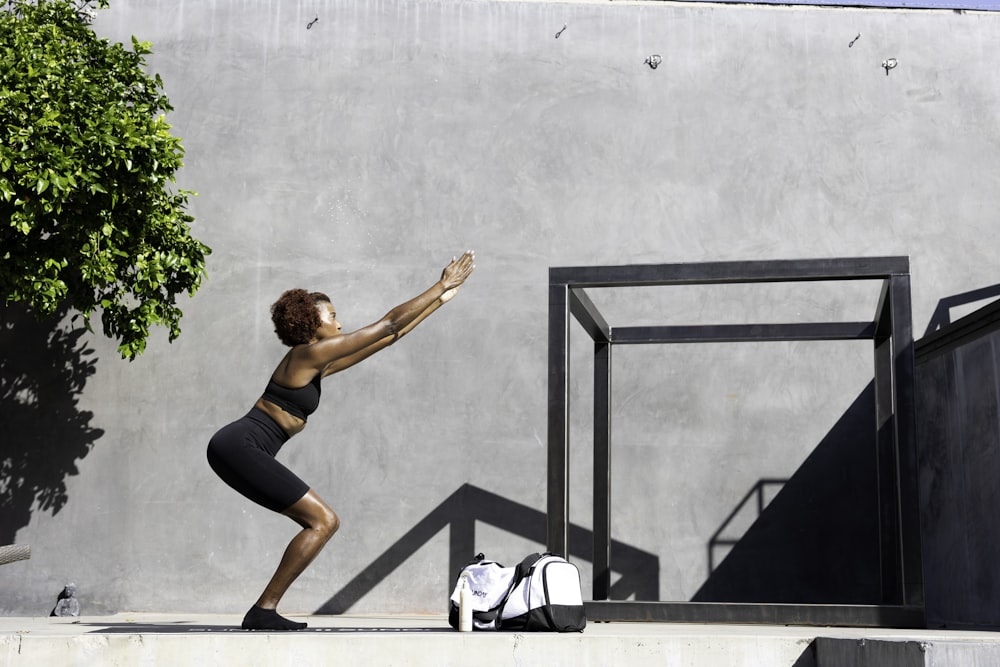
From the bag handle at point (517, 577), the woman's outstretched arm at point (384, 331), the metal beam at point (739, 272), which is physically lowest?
the bag handle at point (517, 577)

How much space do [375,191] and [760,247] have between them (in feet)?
9.52

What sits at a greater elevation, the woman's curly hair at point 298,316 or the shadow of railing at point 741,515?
the woman's curly hair at point 298,316

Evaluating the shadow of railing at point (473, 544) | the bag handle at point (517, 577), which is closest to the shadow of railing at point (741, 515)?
the shadow of railing at point (473, 544)

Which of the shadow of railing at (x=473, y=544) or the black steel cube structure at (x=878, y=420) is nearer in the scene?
the black steel cube structure at (x=878, y=420)

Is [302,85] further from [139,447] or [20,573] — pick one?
[20,573]

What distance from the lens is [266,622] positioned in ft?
14.5

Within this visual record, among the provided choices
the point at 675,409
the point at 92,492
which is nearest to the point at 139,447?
the point at 92,492

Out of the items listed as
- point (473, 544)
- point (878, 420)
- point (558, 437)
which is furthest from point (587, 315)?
point (473, 544)

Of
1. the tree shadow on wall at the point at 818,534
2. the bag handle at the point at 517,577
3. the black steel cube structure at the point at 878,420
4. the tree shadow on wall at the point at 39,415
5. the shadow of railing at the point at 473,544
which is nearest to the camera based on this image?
the bag handle at the point at 517,577

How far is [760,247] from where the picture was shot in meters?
8.31

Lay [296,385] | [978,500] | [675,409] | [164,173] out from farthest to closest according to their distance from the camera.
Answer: [675,409] → [164,173] → [978,500] → [296,385]

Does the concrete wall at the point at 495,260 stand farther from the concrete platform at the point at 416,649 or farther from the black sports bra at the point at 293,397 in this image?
the concrete platform at the point at 416,649

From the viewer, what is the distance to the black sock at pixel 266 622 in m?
4.43

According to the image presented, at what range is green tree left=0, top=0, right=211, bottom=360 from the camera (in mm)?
6922
